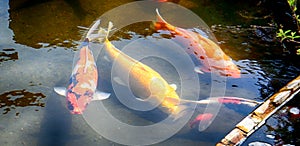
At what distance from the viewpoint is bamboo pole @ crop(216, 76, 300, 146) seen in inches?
148

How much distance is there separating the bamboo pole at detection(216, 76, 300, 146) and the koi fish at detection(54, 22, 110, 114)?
6.28 ft

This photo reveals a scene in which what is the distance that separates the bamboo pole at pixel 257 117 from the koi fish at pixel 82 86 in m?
1.92

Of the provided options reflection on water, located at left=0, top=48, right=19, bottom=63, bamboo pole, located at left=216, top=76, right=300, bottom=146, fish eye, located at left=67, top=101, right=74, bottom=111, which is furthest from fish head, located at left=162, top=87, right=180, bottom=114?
reflection on water, located at left=0, top=48, right=19, bottom=63

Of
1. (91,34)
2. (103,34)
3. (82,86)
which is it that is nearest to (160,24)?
(103,34)

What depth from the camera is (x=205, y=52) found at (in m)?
5.88

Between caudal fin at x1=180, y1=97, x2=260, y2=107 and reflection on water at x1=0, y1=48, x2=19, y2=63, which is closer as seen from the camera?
caudal fin at x1=180, y1=97, x2=260, y2=107

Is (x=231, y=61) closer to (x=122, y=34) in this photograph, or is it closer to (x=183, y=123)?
(x=183, y=123)

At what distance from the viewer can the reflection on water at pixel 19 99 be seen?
4.80 m

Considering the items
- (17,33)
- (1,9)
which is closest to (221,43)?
(17,33)

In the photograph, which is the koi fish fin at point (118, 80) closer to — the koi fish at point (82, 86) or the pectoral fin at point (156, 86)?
the koi fish at point (82, 86)

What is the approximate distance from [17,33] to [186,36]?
10.1ft

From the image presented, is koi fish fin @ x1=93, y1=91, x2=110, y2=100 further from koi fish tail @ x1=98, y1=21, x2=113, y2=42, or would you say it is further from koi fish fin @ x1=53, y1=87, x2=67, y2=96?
koi fish tail @ x1=98, y1=21, x2=113, y2=42

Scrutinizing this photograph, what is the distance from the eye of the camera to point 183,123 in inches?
182

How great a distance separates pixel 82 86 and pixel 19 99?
94 centimetres
